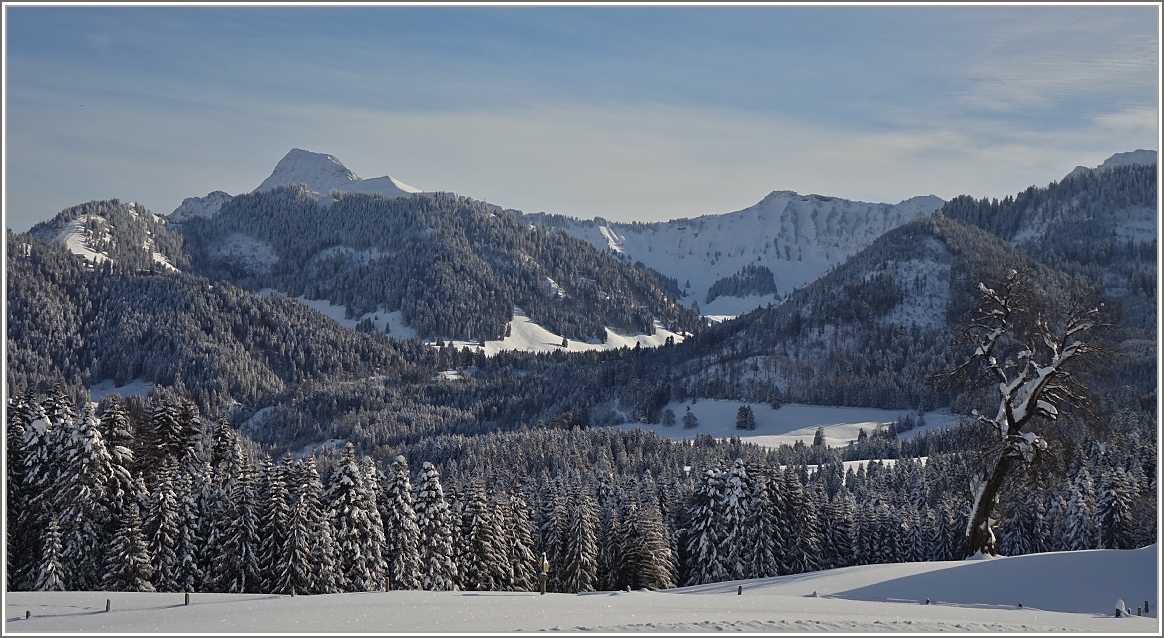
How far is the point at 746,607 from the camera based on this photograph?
74.6 ft

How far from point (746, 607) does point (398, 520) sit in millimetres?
30384

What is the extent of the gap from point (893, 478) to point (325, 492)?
7903 cm

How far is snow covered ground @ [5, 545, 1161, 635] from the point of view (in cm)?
2066

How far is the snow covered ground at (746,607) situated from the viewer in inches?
813

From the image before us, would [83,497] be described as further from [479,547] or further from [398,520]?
[479,547]

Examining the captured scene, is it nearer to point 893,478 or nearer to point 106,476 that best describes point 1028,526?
point 893,478

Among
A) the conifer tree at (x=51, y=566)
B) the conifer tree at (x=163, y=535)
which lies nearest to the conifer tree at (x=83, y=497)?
the conifer tree at (x=51, y=566)

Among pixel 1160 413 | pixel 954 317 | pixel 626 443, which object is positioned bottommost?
pixel 626 443

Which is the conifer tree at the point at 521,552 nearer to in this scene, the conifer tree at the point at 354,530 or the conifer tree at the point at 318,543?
the conifer tree at the point at 354,530

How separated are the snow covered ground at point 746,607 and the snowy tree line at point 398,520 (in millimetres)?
3280

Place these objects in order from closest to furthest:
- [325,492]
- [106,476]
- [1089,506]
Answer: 1. [106,476]
2. [325,492]
3. [1089,506]

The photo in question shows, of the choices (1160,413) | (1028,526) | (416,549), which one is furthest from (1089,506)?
(1160,413)

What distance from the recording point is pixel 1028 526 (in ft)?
219

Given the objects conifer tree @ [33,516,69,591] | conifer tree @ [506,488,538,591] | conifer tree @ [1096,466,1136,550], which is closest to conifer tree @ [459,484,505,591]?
conifer tree @ [506,488,538,591]
